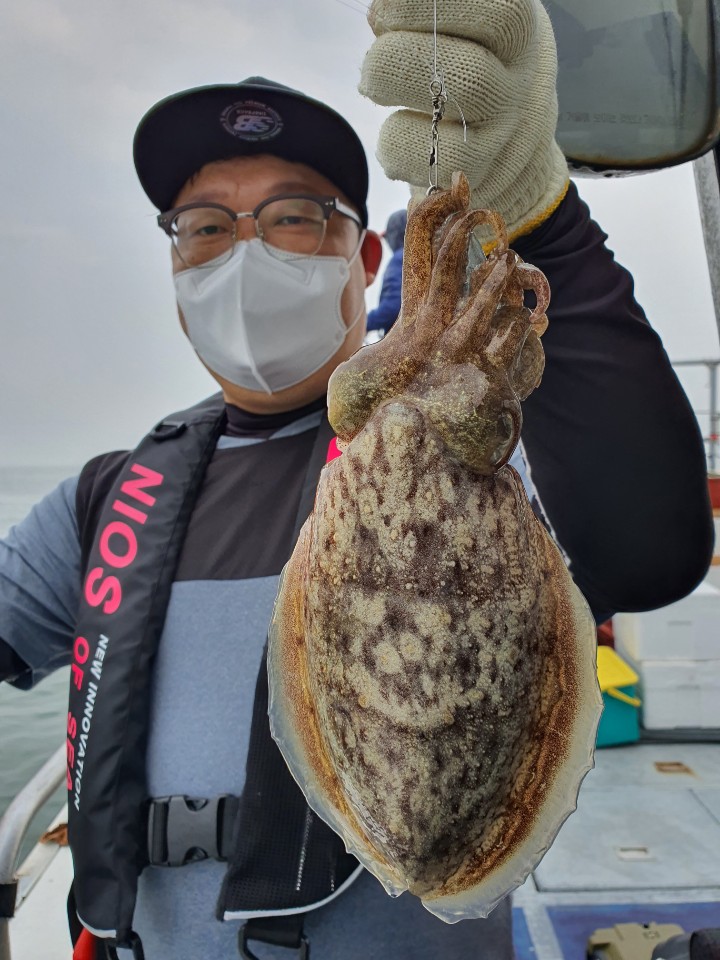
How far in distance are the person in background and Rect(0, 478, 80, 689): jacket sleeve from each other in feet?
6.12

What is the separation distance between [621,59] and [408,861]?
2821 mm

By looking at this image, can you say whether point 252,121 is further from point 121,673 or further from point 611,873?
point 611,873

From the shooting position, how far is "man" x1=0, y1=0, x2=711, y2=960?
183 cm

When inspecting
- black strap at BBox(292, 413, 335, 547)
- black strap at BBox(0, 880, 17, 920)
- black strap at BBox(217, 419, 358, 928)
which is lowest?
black strap at BBox(0, 880, 17, 920)

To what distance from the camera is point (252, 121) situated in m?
2.51

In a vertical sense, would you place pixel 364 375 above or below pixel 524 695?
above

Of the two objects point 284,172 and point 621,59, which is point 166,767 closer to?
point 284,172

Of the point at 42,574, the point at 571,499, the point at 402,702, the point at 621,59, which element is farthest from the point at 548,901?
the point at 621,59

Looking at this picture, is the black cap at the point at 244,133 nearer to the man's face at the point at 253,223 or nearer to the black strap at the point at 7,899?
the man's face at the point at 253,223

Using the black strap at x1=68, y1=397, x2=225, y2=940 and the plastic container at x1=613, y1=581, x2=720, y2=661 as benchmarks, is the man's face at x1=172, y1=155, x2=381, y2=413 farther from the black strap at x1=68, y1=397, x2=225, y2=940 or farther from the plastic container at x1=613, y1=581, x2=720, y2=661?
the plastic container at x1=613, y1=581, x2=720, y2=661

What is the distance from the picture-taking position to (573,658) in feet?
3.63

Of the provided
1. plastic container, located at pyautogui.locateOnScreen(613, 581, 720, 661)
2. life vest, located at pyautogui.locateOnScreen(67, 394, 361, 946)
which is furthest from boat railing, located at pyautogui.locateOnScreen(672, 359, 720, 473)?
life vest, located at pyautogui.locateOnScreen(67, 394, 361, 946)

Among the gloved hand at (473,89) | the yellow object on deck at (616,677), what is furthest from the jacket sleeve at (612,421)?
the yellow object on deck at (616,677)

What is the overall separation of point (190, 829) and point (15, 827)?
1515mm
